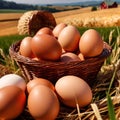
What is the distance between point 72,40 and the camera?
5.25ft

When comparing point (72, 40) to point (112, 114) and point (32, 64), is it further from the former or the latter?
point (112, 114)

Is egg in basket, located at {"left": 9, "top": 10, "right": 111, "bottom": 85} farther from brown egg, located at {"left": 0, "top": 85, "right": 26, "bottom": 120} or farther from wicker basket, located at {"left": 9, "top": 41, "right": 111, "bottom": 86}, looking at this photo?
brown egg, located at {"left": 0, "top": 85, "right": 26, "bottom": 120}

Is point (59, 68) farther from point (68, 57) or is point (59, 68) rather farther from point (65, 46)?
point (65, 46)

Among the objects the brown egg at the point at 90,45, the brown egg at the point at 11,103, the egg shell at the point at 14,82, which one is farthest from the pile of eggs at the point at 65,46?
the brown egg at the point at 11,103

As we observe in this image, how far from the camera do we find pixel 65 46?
5.31 ft

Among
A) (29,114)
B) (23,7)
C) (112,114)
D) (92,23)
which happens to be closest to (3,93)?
(29,114)

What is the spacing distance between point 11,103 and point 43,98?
0.11 meters

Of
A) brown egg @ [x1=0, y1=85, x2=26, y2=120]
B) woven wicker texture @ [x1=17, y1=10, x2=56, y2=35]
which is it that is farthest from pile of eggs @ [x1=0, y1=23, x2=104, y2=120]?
woven wicker texture @ [x1=17, y1=10, x2=56, y2=35]

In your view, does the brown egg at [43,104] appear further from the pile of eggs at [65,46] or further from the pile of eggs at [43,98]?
the pile of eggs at [65,46]

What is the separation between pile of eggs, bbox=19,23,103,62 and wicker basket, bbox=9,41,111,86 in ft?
0.15

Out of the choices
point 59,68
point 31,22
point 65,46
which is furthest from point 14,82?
point 31,22

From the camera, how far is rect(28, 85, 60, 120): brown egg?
3.89 ft

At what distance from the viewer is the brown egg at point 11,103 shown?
1215mm

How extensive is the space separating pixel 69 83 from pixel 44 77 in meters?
0.22
